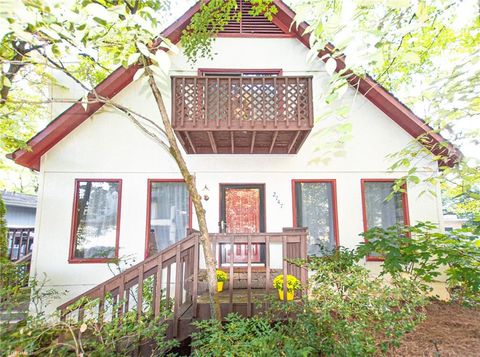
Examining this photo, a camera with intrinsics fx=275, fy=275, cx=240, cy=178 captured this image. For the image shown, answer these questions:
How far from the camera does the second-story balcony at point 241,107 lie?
5438mm

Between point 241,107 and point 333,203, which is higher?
point 241,107

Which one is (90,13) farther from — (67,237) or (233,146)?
(67,237)

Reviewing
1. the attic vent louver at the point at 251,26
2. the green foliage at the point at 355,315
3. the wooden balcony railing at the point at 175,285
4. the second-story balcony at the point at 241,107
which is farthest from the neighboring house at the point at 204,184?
the green foliage at the point at 355,315

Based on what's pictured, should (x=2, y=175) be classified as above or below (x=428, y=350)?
above

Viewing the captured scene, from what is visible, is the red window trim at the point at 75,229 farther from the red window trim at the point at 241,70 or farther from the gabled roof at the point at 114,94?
the red window trim at the point at 241,70

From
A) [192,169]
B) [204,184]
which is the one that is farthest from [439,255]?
[192,169]

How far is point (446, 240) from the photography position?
495cm

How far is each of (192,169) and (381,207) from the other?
4.69 m

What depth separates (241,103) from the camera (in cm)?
557

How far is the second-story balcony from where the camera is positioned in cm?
544

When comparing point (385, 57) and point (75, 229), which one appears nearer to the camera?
point (385, 57)

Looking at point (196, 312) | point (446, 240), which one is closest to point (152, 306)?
point (196, 312)

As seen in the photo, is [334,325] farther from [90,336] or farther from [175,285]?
[90,336]

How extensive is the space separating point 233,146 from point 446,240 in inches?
178
